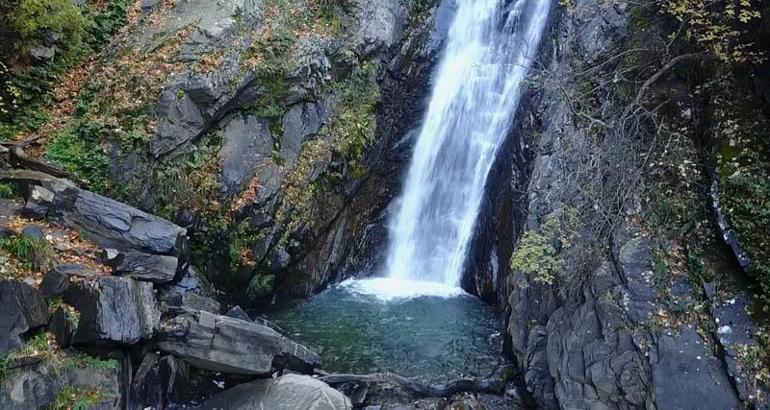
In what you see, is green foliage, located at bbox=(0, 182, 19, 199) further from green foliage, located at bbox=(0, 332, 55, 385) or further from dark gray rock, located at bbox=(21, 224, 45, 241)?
green foliage, located at bbox=(0, 332, 55, 385)

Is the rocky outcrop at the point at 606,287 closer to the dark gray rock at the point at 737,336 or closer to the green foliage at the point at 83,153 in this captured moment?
the dark gray rock at the point at 737,336

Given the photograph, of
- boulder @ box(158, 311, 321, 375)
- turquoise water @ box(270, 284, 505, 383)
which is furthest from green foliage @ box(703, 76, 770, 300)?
boulder @ box(158, 311, 321, 375)

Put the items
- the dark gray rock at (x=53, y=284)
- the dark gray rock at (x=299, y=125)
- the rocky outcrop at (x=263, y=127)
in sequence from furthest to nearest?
the dark gray rock at (x=299, y=125), the rocky outcrop at (x=263, y=127), the dark gray rock at (x=53, y=284)

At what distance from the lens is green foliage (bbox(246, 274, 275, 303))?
397 inches

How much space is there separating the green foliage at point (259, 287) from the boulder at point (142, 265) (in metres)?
2.45

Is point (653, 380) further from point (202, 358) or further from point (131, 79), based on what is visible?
point (131, 79)

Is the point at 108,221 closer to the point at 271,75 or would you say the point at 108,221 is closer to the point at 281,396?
the point at 281,396

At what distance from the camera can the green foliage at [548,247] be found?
677 centimetres

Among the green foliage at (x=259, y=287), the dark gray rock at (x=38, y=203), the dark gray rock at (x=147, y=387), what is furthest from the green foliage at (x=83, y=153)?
the dark gray rock at (x=147, y=387)

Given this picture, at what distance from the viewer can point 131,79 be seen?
9.55 metres

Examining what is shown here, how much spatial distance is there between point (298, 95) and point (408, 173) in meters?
3.58

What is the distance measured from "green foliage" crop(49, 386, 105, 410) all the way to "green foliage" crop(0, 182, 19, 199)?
335cm

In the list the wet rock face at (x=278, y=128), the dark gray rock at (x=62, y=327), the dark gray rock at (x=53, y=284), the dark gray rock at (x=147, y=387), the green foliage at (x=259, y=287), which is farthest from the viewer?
the green foliage at (x=259, y=287)

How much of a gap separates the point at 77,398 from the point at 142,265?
2.25 meters
